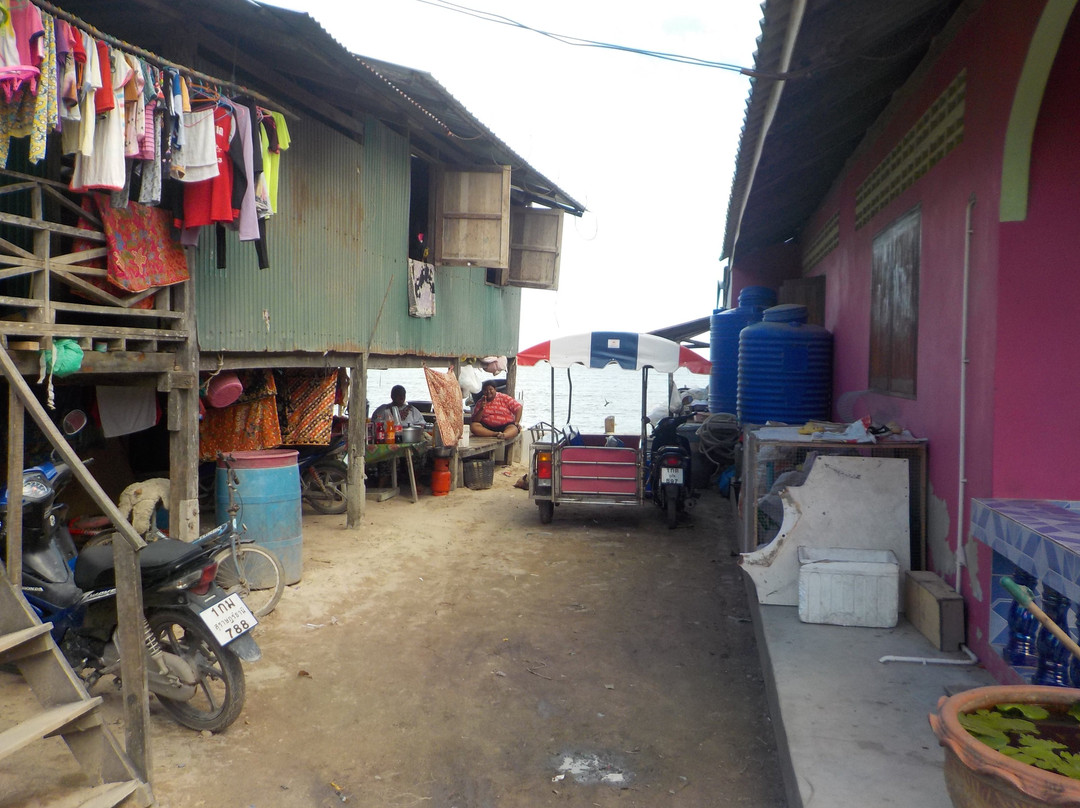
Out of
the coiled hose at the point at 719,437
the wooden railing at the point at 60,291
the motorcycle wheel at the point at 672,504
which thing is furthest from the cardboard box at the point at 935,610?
the coiled hose at the point at 719,437

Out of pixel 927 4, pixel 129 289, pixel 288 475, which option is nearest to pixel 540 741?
pixel 288 475

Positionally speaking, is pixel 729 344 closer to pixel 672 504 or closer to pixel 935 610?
pixel 672 504

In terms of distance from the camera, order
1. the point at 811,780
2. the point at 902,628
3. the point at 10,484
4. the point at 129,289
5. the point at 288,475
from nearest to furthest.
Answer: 1. the point at 811,780
2. the point at 10,484
3. the point at 902,628
4. the point at 129,289
5. the point at 288,475

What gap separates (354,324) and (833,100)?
5.90 meters

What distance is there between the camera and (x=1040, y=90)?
3.87m

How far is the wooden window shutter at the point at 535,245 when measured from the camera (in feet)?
45.8

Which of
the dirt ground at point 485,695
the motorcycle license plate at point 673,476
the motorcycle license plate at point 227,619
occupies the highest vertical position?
the motorcycle license plate at point 673,476

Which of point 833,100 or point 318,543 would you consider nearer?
point 833,100

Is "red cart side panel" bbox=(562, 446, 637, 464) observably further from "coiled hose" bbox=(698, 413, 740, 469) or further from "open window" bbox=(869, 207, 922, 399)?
"open window" bbox=(869, 207, 922, 399)

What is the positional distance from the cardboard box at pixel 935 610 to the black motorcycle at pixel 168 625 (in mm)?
3773

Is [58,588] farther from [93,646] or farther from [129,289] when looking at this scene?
[129,289]

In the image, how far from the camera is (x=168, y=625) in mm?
4520

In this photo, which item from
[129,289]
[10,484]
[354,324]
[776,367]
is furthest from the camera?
[354,324]

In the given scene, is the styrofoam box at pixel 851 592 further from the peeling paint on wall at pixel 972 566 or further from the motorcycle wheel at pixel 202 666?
the motorcycle wheel at pixel 202 666
